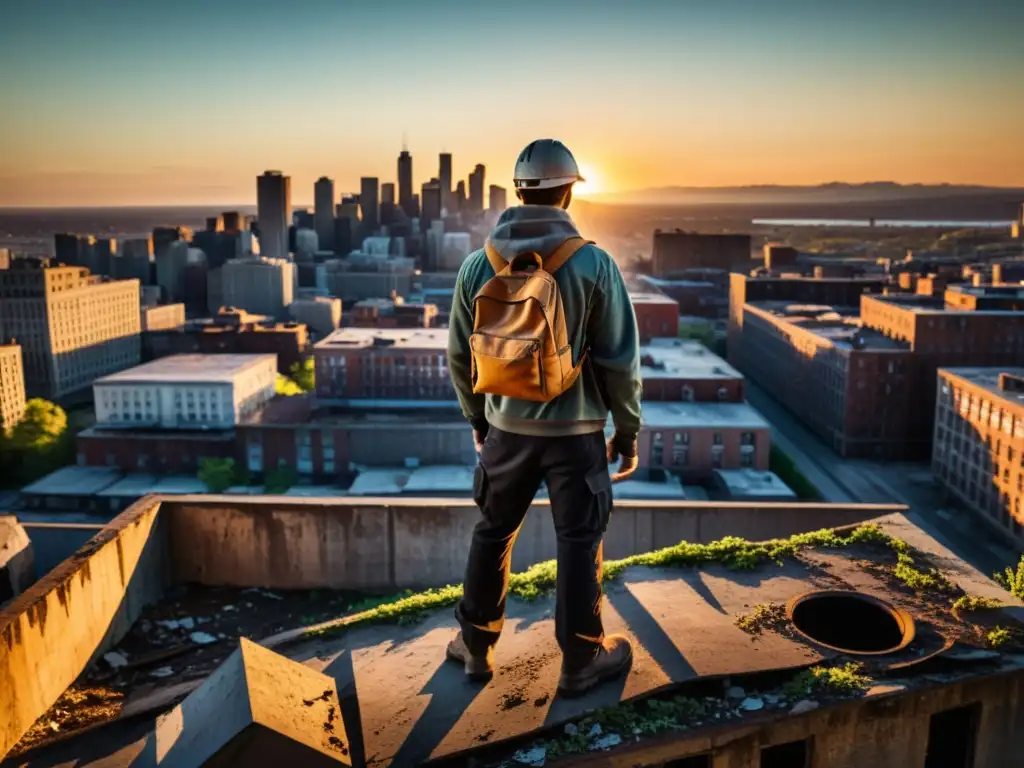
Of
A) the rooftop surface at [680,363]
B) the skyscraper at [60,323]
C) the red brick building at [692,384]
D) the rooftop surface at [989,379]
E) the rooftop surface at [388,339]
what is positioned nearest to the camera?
the rooftop surface at [989,379]

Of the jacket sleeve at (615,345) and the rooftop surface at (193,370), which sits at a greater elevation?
the jacket sleeve at (615,345)

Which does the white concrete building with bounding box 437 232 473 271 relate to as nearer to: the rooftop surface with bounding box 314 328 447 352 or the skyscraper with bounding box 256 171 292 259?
the skyscraper with bounding box 256 171 292 259

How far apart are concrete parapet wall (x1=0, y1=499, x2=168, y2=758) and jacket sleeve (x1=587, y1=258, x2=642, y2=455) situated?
564 cm

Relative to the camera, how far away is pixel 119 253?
15125cm

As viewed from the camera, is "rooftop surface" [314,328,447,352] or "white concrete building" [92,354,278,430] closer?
"white concrete building" [92,354,278,430]

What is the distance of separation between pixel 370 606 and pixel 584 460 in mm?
5954

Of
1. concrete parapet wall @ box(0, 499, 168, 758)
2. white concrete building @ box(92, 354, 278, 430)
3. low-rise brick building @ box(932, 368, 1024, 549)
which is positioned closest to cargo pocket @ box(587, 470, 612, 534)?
concrete parapet wall @ box(0, 499, 168, 758)

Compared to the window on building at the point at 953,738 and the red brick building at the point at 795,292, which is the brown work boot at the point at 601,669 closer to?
the window on building at the point at 953,738

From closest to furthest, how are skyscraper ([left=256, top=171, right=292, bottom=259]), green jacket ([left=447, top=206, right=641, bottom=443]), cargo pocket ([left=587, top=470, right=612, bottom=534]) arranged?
green jacket ([left=447, top=206, right=641, bottom=443]), cargo pocket ([left=587, top=470, right=612, bottom=534]), skyscraper ([left=256, top=171, right=292, bottom=259])

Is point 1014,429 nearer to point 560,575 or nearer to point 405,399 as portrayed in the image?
point 560,575

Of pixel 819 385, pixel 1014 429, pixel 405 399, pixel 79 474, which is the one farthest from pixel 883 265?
pixel 79 474

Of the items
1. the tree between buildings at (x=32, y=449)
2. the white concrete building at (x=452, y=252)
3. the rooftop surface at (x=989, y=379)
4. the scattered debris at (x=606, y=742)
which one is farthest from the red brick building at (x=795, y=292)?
the white concrete building at (x=452, y=252)

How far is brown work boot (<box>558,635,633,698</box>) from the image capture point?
601cm

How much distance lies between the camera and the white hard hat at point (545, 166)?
573cm
